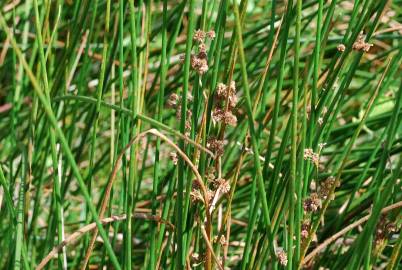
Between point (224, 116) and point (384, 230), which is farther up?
point (224, 116)

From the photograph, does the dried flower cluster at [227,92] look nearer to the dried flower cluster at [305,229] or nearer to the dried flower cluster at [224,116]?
the dried flower cluster at [224,116]

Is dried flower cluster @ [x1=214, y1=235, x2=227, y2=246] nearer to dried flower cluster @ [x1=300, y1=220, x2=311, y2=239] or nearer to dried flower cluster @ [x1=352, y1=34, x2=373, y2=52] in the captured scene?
dried flower cluster @ [x1=300, y1=220, x2=311, y2=239]

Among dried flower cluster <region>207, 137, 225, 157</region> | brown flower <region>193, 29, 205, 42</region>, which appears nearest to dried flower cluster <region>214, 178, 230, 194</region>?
dried flower cluster <region>207, 137, 225, 157</region>

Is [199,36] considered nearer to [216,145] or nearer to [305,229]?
[216,145]

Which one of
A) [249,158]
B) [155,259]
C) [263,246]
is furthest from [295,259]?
[249,158]

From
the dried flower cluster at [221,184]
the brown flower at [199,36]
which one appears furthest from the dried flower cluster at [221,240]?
the brown flower at [199,36]

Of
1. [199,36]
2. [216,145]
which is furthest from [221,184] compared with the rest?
[199,36]

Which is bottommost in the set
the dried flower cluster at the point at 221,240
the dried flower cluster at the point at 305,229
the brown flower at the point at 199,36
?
the dried flower cluster at the point at 221,240

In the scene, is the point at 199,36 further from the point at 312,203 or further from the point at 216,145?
the point at 312,203

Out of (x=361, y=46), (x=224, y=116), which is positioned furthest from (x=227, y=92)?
(x=361, y=46)

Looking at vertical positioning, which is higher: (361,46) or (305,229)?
(361,46)

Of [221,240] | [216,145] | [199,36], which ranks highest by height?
[199,36]

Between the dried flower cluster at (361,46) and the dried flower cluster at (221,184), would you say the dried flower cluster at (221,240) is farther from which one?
the dried flower cluster at (361,46)

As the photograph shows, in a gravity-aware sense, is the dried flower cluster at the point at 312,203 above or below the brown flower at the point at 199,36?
below
